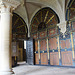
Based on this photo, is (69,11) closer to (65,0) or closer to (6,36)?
(65,0)

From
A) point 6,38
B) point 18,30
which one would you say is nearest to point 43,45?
A: point 18,30

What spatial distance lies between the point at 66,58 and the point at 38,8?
657 cm

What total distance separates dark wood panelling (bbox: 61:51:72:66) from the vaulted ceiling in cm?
300

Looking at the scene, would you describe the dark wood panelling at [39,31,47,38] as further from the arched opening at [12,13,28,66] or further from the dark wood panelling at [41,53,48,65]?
the arched opening at [12,13,28,66]

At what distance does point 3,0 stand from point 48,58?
7.26 metres

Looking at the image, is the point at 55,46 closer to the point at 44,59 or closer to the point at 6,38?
the point at 44,59

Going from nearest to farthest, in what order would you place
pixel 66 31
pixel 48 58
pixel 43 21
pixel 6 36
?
pixel 6 36 → pixel 66 31 → pixel 48 58 → pixel 43 21

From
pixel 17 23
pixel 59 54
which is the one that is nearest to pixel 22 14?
pixel 17 23

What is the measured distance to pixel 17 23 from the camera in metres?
12.7

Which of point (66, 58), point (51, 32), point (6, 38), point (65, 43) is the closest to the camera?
point (6, 38)

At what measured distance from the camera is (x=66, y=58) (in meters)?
9.11

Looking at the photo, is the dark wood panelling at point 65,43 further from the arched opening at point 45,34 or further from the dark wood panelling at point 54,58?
the dark wood panelling at point 54,58

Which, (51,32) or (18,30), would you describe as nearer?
(51,32)

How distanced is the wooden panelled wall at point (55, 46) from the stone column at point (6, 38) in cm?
552
